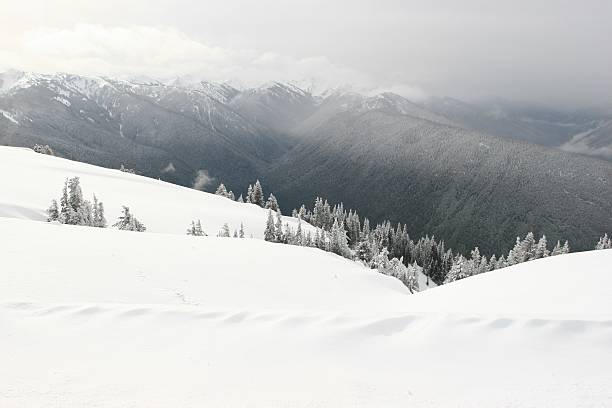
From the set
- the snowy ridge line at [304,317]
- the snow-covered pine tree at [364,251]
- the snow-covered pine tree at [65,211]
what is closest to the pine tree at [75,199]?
the snow-covered pine tree at [65,211]

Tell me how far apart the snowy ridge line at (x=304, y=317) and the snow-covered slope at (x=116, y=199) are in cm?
2896

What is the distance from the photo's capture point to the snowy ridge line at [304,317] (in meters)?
6.95

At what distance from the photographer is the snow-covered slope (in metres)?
40.3

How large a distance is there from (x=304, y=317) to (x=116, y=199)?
53.4 meters

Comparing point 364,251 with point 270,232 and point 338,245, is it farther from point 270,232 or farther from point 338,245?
point 270,232

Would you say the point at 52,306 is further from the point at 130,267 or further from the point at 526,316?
the point at 526,316

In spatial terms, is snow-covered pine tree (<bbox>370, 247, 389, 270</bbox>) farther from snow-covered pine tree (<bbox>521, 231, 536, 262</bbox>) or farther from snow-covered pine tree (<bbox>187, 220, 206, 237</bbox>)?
snow-covered pine tree (<bbox>521, 231, 536, 262</bbox>)

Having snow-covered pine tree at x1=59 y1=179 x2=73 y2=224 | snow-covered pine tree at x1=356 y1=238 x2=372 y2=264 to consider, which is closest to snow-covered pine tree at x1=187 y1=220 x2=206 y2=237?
snow-covered pine tree at x1=59 y1=179 x2=73 y2=224

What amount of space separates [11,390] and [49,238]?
12.2 metres

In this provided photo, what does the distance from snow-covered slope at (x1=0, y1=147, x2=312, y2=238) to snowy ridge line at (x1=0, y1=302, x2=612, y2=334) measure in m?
29.0

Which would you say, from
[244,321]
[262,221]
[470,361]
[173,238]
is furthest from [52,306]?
[262,221]

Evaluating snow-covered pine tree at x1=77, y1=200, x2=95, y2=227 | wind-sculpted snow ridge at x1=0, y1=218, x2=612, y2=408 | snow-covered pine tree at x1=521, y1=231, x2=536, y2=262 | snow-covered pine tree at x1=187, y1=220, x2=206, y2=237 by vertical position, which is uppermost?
wind-sculpted snow ridge at x1=0, y1=218, x2=612, y2=408

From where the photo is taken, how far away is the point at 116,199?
2084 inches

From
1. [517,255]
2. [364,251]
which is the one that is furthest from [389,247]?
[517,255]
